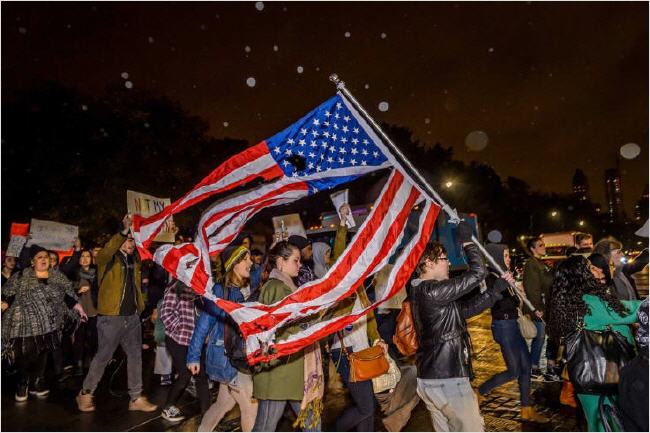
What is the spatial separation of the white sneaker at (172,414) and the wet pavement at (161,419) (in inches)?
2.7

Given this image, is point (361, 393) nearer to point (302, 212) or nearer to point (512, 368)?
point (512, 368)

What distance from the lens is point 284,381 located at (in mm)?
4051

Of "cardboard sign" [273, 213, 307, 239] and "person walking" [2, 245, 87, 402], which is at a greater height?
"cardboard sign" [273, 213, 307, 239]

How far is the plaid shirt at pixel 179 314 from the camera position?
19.2 ft

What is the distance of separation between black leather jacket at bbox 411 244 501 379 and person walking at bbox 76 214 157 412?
156 inches

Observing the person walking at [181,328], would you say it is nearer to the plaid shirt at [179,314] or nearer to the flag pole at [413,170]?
the plaid shirt at [179,314]

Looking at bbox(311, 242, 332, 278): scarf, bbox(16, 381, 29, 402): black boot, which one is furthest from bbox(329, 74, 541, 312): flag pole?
bbox(16, 381, 29, 402): black boot

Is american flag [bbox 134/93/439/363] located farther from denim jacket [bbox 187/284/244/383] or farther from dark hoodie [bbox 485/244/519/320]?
dark hoodie [bbox 485/244/519/320]

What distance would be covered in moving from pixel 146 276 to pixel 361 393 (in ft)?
21.4

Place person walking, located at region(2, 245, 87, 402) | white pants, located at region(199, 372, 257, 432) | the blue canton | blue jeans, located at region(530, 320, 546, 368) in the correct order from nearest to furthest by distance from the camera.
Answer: white pants, located at region(199, 372, 257, 432)
the blue canton
blue jeans, located at region(530, 320, 546, 368)
person walking, located at region(2, 245, 87, 402)

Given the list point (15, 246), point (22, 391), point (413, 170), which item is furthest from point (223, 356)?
point (15, 246)

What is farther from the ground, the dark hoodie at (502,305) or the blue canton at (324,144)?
the blue canton at (324,144)

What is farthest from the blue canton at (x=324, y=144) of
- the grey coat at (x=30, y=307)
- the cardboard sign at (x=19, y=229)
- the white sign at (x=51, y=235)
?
the cardboard sign at (x=19, y=229)

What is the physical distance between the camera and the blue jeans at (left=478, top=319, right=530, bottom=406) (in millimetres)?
5625
